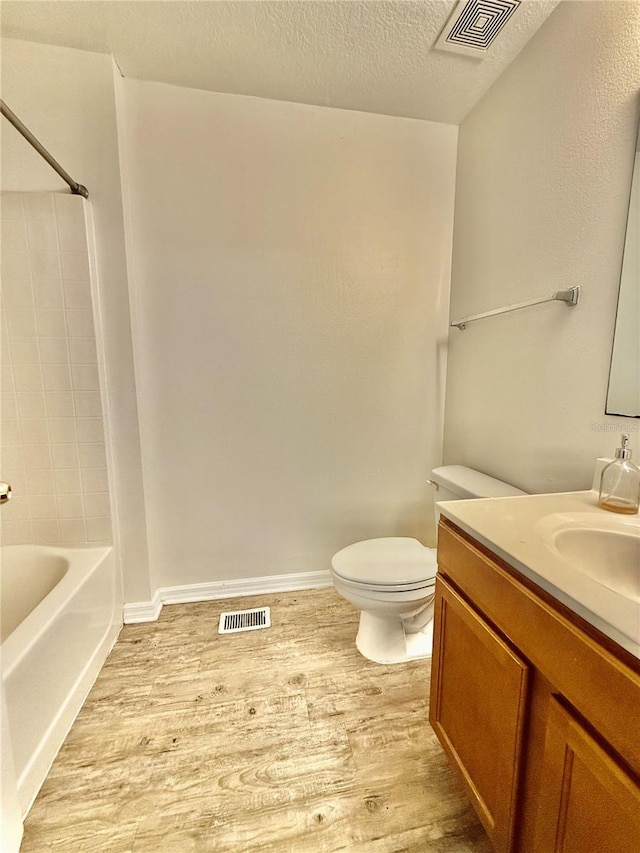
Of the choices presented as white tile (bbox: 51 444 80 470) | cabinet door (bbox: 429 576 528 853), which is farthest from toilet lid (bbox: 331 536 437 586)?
white tile (bbox: 51 444 80 470)

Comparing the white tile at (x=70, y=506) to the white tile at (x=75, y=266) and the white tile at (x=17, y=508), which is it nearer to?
the white tile at (x=17, y=508)

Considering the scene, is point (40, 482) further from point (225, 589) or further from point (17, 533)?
Result: point (225, 589)

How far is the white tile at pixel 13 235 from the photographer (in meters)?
1.42

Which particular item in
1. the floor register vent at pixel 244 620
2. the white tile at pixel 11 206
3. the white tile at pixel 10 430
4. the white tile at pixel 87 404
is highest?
the white tile at pixel 11 206

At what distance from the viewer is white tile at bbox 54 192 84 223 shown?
144 cm

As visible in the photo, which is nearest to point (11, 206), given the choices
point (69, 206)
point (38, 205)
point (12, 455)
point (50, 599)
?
point (38, 205)

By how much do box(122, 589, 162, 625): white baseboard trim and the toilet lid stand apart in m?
0.96

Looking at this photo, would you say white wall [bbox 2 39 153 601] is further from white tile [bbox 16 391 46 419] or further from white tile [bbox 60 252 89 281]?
white tile [bbox 16 391 46 419]

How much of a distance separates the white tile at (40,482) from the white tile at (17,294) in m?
0.68

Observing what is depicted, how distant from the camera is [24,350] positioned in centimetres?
150

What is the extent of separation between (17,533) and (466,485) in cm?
194

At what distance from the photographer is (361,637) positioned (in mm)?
1575

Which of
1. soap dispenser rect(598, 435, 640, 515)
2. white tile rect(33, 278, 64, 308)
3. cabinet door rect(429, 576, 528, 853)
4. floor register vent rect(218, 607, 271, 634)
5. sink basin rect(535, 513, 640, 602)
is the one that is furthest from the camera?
floor register vent rect(218, 607, 271, 634)

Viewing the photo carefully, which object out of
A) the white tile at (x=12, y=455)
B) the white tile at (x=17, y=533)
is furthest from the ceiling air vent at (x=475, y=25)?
the white tile at (x=17, y=533)
